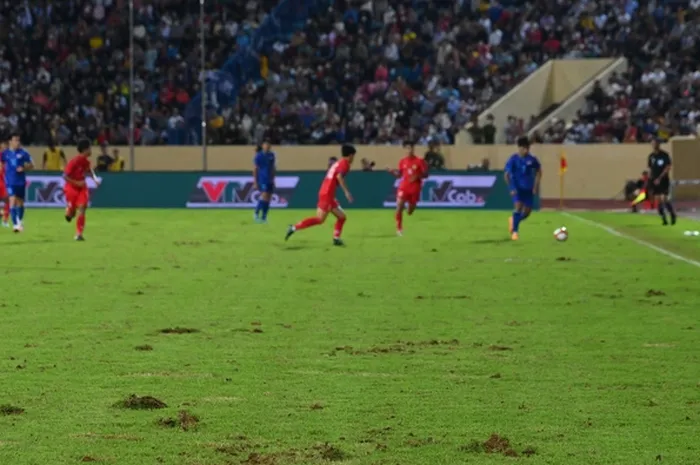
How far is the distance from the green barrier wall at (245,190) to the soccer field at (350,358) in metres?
21.3

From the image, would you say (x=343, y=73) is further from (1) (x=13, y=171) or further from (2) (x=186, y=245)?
(2) (x=186, y=245)

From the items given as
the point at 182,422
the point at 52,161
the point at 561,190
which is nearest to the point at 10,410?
the point at 182,422

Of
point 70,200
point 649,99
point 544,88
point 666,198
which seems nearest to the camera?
point 70,200

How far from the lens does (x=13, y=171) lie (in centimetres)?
3459

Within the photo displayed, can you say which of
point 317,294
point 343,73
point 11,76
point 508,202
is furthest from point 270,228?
point 11,76

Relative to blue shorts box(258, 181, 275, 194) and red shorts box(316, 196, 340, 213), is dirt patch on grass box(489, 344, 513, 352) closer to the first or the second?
red shorts box(316, 196, 340, 213)

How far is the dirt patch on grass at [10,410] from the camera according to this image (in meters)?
9.59

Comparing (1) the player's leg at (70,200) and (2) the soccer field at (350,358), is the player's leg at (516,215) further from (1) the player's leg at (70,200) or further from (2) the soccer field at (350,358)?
(1) the player's leg at (70,200)

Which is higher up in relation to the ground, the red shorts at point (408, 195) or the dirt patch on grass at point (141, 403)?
the red shorts at point (408, 195)

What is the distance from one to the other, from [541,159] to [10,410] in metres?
44.0

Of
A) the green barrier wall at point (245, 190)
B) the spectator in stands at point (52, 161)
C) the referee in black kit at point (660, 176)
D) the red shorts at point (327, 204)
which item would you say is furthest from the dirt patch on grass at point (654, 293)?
the spectator in stands at point (52, 161)

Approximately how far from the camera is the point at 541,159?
173 feet

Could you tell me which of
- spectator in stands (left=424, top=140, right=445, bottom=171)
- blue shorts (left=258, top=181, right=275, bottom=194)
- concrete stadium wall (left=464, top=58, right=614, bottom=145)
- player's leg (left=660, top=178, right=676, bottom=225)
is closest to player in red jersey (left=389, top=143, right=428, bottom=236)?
blue shorts (left=258, top=181, right=275, bottom=194)

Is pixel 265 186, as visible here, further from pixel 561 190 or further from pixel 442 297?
pixel 442 297
